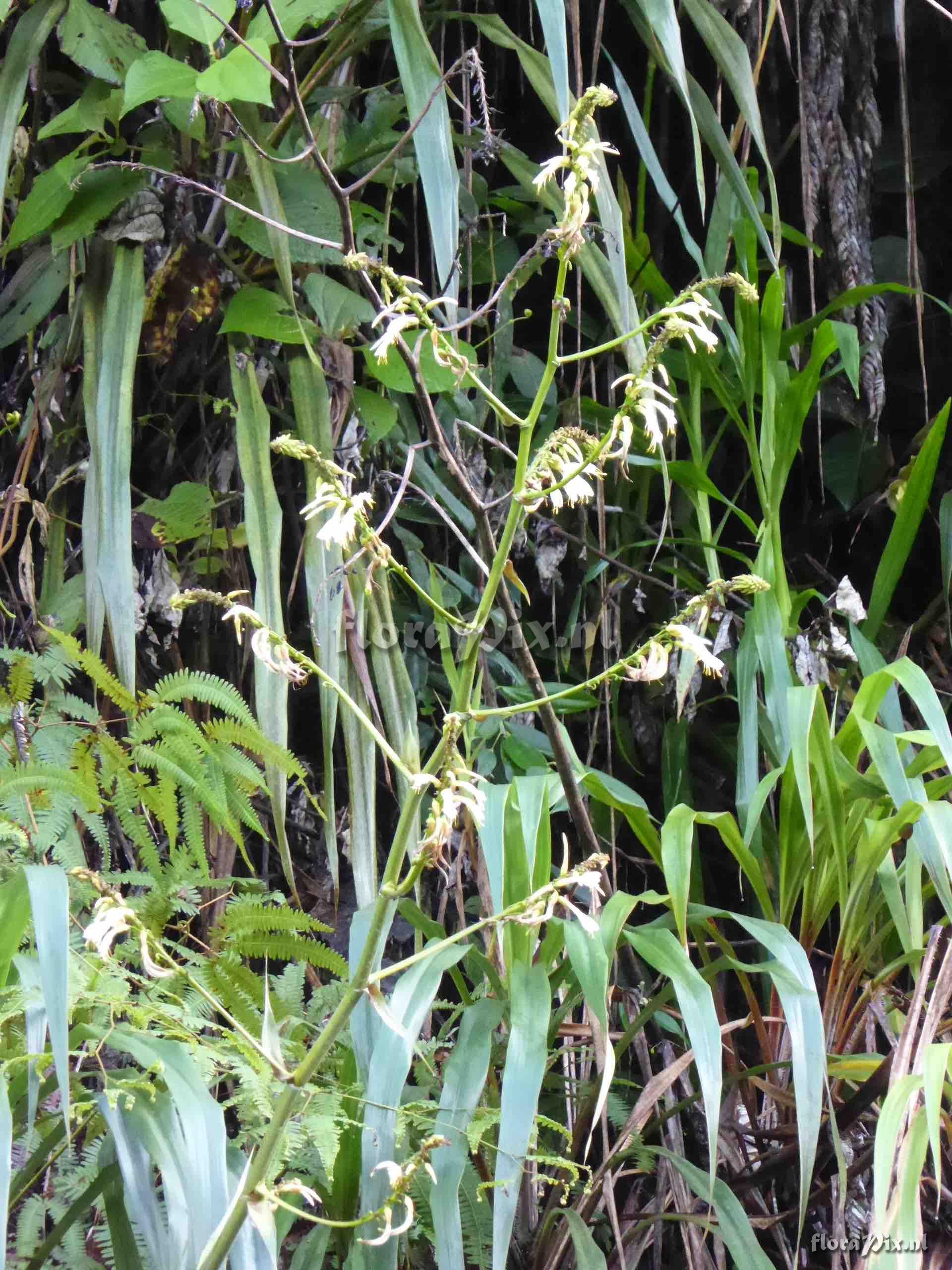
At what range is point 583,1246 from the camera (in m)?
0.79

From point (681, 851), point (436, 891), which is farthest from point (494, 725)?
point (681, 851)

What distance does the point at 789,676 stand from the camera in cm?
112

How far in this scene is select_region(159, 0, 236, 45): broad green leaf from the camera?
93 cm

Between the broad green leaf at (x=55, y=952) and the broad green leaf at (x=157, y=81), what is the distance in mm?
627

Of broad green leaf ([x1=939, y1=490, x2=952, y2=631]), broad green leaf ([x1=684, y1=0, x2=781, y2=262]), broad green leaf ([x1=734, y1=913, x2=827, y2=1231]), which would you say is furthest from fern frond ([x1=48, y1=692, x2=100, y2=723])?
broad green leaf ([x1=939, y1=490, x2=952, y2=631])

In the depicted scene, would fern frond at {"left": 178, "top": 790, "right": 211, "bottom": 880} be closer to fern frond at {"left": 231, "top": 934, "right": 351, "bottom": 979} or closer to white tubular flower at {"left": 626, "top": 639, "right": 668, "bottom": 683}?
fern frond at {"left": 231, "top": 934, "right": 351, "bottom": 979}

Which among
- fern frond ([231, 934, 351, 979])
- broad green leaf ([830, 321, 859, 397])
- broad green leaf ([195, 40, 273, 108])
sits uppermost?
broad green leaf ([195, 40, 273, 108])

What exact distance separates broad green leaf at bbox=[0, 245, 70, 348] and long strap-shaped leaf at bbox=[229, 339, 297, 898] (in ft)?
0.63

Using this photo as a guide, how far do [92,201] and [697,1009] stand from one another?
2.84 ft

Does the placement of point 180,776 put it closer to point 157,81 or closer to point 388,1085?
point 388,1085

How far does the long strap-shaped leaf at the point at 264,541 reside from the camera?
0.97 metres

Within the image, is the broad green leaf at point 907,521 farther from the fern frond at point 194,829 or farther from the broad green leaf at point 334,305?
the fern frond at point 194,829

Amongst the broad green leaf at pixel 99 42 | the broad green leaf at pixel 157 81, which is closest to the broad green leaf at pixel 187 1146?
the broad green leaf at pixel 157 81

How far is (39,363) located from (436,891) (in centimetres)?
73
